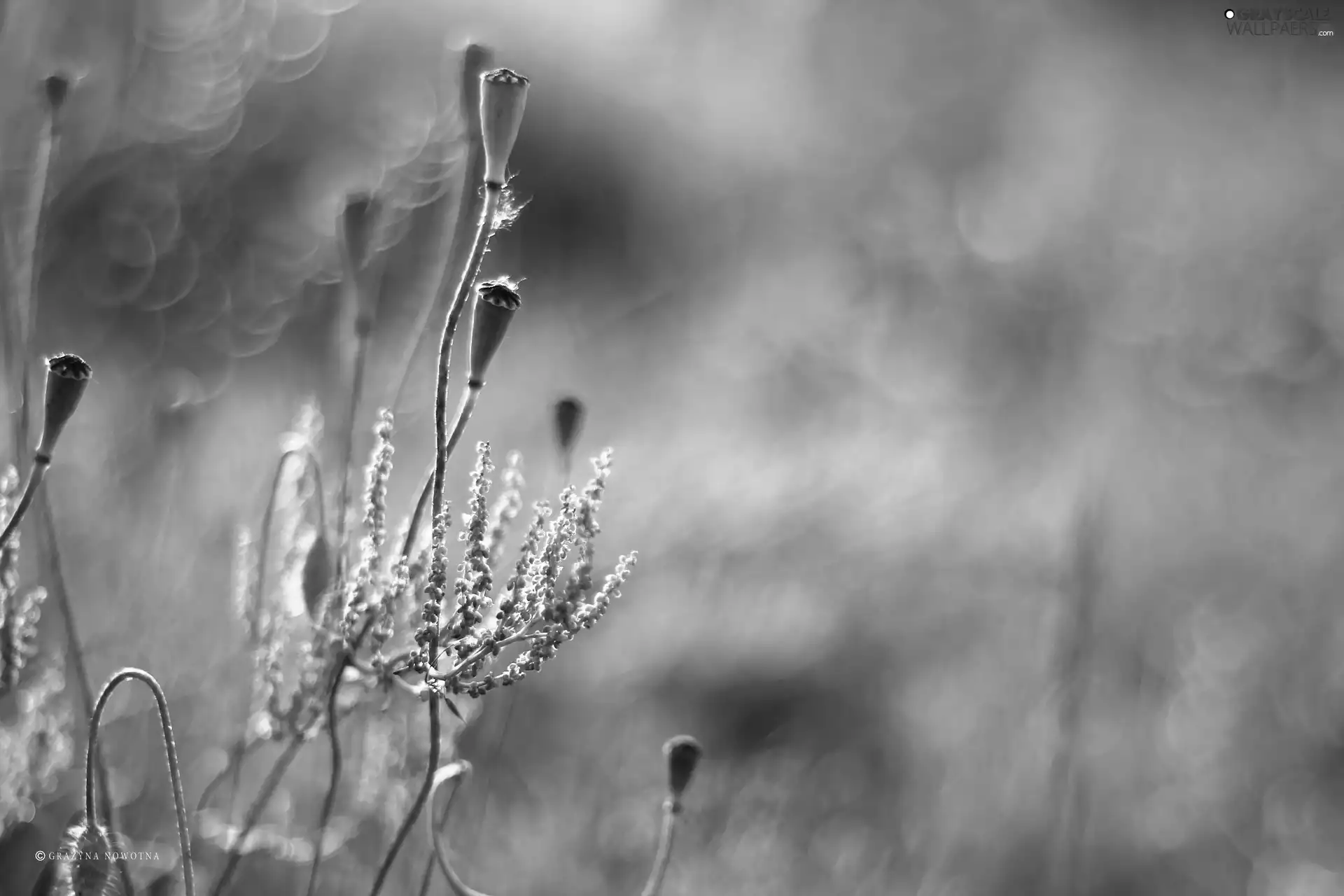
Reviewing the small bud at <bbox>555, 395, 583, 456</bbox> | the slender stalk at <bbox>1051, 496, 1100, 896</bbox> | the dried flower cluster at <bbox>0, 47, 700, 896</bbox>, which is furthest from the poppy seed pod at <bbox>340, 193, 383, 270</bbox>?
the slender stalk at <bbox>1051, 496, 1100, 896</bbox>

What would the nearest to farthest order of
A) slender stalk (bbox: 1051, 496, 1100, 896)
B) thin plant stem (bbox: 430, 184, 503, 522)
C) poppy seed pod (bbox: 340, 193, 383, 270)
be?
thin plant stem (bbox: 430, 184, 503, 522) → poppy seed pod (bbox: 340, 193, 383, 270) → slender stalk (bbox: 1051, 496, 1100, 896)

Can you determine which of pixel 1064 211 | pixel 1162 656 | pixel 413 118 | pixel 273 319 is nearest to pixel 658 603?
pixel 1162 656

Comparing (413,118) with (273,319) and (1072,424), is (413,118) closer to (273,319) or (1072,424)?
(273,319)

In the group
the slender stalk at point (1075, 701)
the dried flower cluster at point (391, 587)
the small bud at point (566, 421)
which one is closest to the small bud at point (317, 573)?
the dried flower cluster at point (391, 587)

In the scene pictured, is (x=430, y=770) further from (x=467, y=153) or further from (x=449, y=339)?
(x=467, y=153)

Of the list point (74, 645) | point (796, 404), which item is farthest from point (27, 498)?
point (796, 404)

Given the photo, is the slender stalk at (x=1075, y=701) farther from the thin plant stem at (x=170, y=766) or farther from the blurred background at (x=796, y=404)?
the thin plant stem at (x=170, y=766)

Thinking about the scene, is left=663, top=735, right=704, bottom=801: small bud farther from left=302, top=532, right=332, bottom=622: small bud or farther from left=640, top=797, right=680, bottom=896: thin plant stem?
left=302, top=532, right=332, bottom=622: small bud
